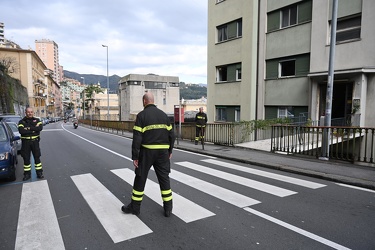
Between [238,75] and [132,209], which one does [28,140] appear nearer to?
[132,209]

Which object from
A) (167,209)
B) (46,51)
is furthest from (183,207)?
(46,51)

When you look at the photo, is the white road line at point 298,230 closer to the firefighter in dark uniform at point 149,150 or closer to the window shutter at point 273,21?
the firefighter in dark uniform at point 149,150

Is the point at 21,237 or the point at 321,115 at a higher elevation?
the point at 321,115

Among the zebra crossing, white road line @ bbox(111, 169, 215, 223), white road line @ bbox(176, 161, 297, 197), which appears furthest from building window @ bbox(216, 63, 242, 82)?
white road line @ bbox(111, 169, 215, 223)

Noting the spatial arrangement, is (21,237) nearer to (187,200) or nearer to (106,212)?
(106,212)

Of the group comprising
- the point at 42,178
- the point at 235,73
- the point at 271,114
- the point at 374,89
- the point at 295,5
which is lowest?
the point at 42,178

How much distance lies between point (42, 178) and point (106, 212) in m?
3.49

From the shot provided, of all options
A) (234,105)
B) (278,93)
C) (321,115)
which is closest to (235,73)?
(234,105)

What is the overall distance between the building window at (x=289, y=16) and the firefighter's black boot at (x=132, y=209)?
15.6 meters

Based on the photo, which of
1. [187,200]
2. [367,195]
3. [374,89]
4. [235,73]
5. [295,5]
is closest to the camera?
[187,200]

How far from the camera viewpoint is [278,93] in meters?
16.5

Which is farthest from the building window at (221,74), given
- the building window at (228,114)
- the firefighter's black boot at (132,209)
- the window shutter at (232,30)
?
the firefighter's black boot at (132,209)

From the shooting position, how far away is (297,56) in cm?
1544

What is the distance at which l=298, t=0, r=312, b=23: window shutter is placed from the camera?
1471 cm
